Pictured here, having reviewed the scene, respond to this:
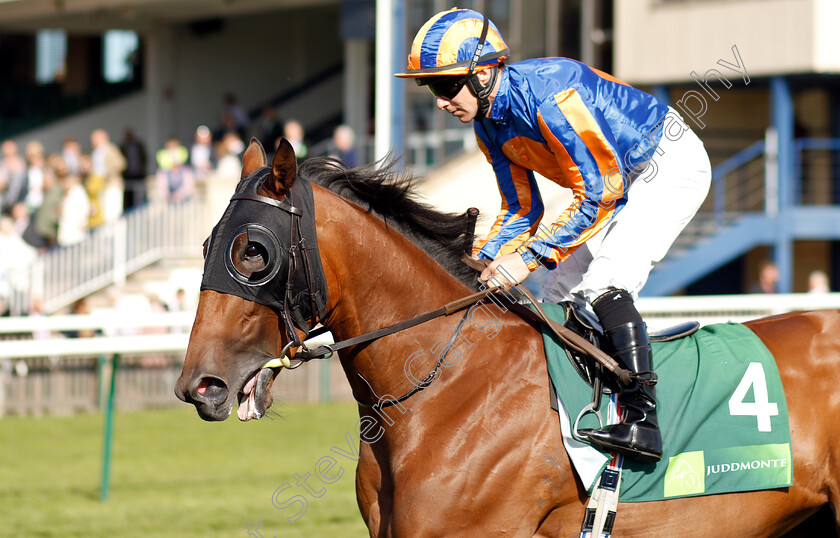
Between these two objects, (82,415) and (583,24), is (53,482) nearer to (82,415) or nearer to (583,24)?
(82,415)

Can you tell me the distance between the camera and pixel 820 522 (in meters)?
3.31

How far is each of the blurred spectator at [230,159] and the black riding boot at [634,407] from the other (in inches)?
376

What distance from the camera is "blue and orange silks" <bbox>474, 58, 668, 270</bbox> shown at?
2.96m

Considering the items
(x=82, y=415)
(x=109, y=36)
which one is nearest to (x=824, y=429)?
(x=82, y=415)

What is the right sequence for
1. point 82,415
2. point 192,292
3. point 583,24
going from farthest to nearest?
1. point 583,24
2. point 192,292
3. point 82,415

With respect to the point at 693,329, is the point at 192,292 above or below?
below

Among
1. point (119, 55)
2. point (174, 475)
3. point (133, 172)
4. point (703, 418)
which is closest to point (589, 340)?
point (703, 418)

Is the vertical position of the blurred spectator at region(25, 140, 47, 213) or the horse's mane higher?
the horse's mane

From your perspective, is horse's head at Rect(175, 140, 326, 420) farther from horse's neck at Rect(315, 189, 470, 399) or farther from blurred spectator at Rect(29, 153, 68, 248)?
blurred spectator at Rect(29, 153, 68, 248)

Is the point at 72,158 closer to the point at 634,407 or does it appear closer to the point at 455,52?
the point at 455,52

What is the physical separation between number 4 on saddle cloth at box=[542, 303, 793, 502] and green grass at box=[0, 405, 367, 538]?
158cm

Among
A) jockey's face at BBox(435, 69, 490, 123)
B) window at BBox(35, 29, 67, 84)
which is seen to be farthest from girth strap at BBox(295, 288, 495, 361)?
window at BBox(35, 29, 67, 84)

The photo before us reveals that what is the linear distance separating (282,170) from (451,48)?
63cm

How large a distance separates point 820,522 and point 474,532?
1269 mm
